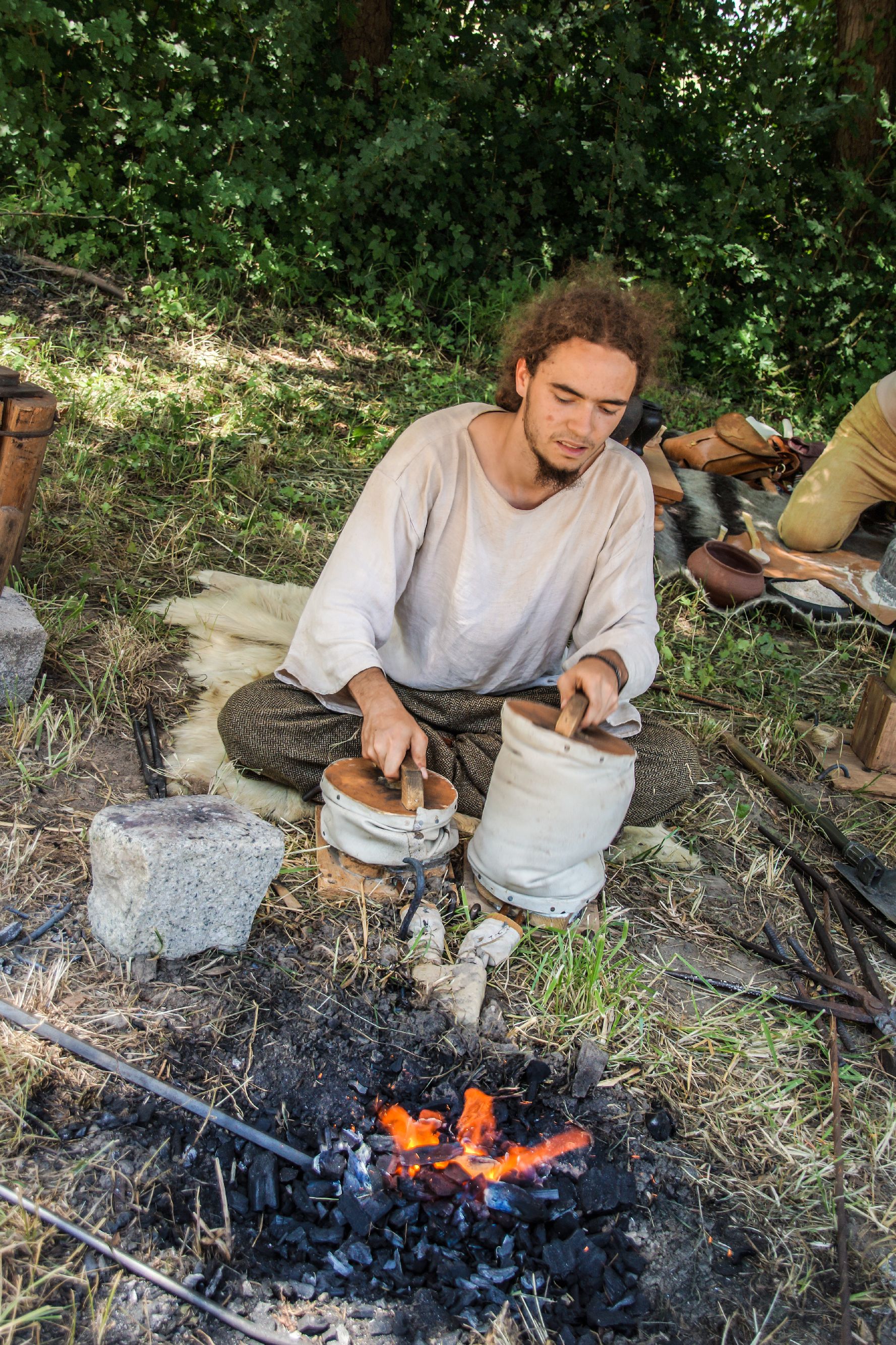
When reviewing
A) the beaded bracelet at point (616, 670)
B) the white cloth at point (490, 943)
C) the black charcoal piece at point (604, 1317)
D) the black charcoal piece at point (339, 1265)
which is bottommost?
the black charcoal piece at point (339, 1265)

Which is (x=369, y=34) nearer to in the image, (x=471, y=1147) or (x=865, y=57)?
(x=865, y=57)

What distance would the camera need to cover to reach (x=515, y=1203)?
2.00 meters

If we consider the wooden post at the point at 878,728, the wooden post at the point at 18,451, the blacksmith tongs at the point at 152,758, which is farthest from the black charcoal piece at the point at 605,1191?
the wooden post at the point at 18,451

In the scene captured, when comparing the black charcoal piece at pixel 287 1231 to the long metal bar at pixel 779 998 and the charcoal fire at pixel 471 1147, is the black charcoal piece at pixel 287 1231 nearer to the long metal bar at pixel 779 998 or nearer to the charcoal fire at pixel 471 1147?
the charcoal fire at pixel 471 1147

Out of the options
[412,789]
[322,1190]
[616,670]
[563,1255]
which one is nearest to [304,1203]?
[322,1190]

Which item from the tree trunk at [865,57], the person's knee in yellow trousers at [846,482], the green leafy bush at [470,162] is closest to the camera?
the person's knee in yellow trousers at [846,482]

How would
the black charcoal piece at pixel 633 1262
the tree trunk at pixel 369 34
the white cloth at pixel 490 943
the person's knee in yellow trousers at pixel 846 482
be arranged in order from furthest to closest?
the tree trunk at pixel 369 34
the person's knee in yellow trousers at pixel 846 482
the white cloth at pixel 490 943
the black charcoal piece at pixel 633 1262

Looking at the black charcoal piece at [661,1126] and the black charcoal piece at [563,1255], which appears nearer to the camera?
the black charcoal piece at [563,1255]

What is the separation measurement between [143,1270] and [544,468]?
2027 millimetres

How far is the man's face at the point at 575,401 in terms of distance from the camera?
264 cm

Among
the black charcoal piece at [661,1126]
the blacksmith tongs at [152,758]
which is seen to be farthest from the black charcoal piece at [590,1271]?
the blacksmith tongs at [152,758]

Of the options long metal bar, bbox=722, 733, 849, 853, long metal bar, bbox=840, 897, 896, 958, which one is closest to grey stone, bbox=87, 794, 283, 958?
long metal bar, bbox=840, 897, 896, 958

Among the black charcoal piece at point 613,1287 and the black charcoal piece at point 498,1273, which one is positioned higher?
the black charcoal piece at point 613,1287

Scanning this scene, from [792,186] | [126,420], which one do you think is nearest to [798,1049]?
[126,420]
